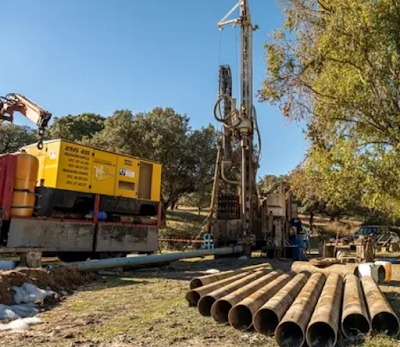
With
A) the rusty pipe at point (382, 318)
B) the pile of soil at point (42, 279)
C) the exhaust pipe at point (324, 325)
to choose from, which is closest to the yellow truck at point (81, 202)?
the pile of soil at point (42, 279)

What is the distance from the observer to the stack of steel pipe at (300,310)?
4.41 meters

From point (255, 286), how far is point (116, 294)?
295 cm

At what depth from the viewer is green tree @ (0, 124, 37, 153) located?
36.1m

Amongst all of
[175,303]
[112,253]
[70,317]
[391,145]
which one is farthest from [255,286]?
[391,145]

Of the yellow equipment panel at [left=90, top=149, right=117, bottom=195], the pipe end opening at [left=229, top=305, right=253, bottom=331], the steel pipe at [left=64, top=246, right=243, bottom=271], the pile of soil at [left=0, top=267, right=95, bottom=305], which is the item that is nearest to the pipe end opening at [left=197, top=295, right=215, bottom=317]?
the pipe end opening at [left=229, top=305, right=253, bottom=331]

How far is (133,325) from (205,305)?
1.13 m

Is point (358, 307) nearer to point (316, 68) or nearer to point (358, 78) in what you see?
point (358, 78)

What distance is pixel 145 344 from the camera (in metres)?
4.41

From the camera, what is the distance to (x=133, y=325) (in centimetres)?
522

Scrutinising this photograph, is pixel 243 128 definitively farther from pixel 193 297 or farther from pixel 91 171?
pixel 193 297

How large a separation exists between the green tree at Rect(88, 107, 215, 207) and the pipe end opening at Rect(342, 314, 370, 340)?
23.4 meters

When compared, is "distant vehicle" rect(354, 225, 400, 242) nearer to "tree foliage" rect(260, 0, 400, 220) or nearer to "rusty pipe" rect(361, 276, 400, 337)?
"tree foliage" rect(260, 0, 400, 220)

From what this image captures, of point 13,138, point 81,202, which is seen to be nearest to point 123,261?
point 81,202

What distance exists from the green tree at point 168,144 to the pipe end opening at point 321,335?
2350 centimetres
